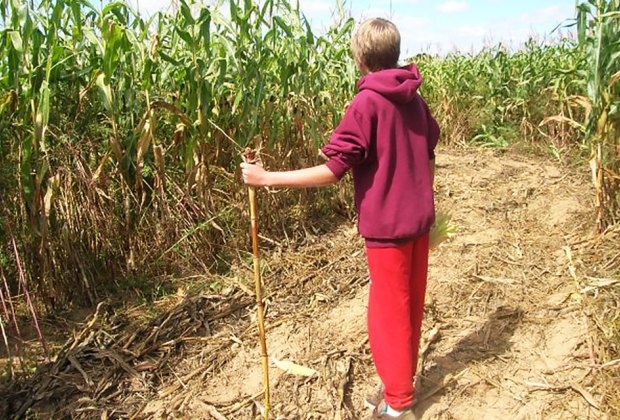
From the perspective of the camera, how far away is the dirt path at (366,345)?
8.71ft

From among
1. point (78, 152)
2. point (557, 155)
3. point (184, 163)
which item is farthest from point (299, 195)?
point (557, 155)

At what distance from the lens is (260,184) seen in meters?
2.16

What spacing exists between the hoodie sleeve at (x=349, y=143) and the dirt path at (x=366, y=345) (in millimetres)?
1173

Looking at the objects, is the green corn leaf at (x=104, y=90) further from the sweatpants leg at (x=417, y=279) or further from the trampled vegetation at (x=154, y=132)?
the sweatpants leg at (x=417, y=279)

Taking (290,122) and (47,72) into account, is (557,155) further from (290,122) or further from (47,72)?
(47,72)

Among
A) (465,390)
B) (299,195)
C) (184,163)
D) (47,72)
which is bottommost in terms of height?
(465,390)

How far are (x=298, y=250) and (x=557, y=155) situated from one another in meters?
3.47

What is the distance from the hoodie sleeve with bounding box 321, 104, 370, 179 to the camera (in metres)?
2.09

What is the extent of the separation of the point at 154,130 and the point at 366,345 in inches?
72.6

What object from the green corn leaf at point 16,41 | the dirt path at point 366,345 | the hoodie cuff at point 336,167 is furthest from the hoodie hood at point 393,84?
the green corn leaf at point 16,41

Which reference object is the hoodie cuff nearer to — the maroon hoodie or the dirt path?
the maroon hoodie

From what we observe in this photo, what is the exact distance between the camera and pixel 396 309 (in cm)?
230

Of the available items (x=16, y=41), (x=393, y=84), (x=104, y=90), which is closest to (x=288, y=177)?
(x=393, y=84)

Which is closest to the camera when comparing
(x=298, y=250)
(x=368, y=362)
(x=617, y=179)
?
(x=368, y=362)
